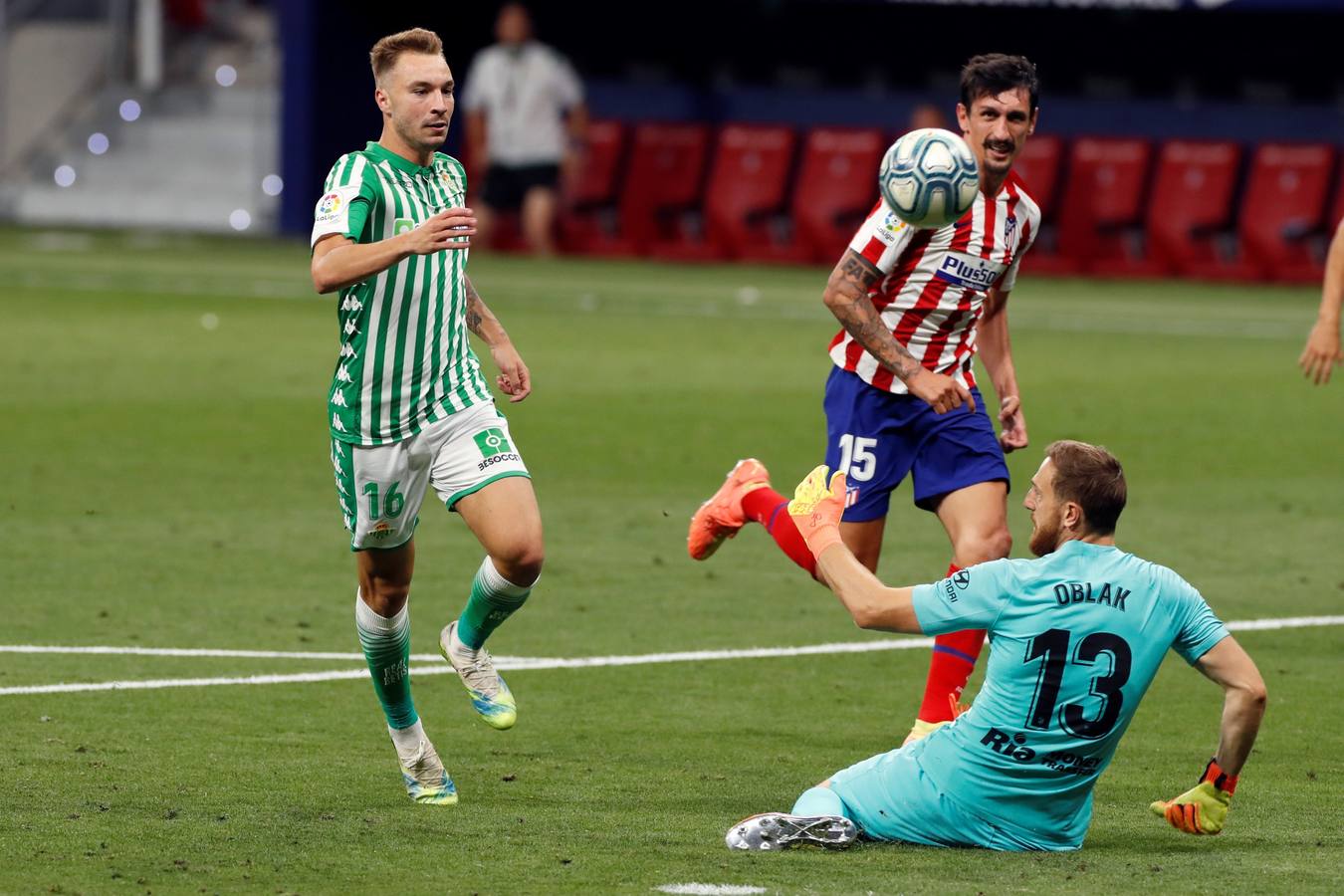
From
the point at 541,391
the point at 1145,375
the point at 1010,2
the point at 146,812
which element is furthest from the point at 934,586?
the point at 1010,2

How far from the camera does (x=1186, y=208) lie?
3108cm

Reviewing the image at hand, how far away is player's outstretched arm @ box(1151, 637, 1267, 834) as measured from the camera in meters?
6.35

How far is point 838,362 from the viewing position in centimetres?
870

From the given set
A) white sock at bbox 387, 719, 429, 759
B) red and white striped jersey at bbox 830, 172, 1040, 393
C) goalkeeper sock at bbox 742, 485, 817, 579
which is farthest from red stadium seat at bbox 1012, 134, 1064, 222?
white sock at bbox 387, 719, 429, 759

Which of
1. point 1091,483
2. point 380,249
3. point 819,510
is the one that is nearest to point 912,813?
point 819,510

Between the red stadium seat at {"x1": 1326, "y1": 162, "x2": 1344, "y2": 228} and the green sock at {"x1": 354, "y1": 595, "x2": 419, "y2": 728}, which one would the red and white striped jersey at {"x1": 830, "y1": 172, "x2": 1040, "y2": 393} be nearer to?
the green sock at {"x1": 354, "y1": 595, "x2": 419, "y2": 728}

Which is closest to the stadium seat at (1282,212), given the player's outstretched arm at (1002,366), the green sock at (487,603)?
the player's outstretched arm at (1002,366)

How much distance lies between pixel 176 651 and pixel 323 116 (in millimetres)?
26105

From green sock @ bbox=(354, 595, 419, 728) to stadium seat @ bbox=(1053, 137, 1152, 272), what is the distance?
80.8ft

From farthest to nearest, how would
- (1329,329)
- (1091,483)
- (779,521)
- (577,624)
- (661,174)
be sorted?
1. (661,174)
2. (577,624)
3. (1329,329)
4. (779,521)
5. (1091,483)

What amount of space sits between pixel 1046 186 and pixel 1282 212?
114 inches

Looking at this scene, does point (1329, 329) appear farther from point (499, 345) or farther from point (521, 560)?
point (521, 560)

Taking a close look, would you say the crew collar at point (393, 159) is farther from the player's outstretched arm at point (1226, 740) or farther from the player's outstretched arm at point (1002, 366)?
the player's outstretched arm at point (1226, 740)

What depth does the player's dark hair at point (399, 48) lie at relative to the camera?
745 cm
